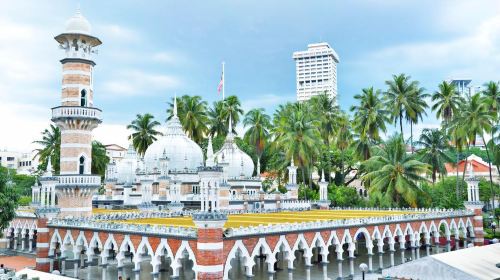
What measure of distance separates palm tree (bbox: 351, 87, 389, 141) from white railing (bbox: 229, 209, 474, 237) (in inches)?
800

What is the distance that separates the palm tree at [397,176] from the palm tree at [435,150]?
11.4m

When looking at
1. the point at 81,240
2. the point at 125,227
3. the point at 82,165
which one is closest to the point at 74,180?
the point at 82,165

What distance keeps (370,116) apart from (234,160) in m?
19.4

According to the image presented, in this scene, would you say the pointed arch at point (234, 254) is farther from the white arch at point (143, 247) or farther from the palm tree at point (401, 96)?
the palm tree at point (401, 96)

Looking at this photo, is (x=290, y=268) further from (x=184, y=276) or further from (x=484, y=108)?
(x=484, y=108)

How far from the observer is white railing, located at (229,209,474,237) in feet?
91.7

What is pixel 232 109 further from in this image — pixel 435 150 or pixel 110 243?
pixel 110 243

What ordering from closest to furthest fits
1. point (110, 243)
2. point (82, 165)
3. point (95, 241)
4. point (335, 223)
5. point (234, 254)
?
point (234, 254)
point (110, 243)
point (95, 241)
point (335, 223)
point (82, 165)

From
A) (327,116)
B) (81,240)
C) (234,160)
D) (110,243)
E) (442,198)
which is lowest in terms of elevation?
(81,240)

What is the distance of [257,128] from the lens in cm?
7925

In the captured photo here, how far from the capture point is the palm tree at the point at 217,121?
85812 mm

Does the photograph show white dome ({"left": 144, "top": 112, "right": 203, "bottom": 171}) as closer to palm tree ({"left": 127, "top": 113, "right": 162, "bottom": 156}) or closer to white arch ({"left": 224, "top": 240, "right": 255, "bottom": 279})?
palm tree ({"left": 127, "top": 113, "right": 162, "bottom": 156})

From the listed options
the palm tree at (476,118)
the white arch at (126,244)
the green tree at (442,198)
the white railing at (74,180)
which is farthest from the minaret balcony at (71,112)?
the palm tree at (476,118)

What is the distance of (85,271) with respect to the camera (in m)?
39.2
